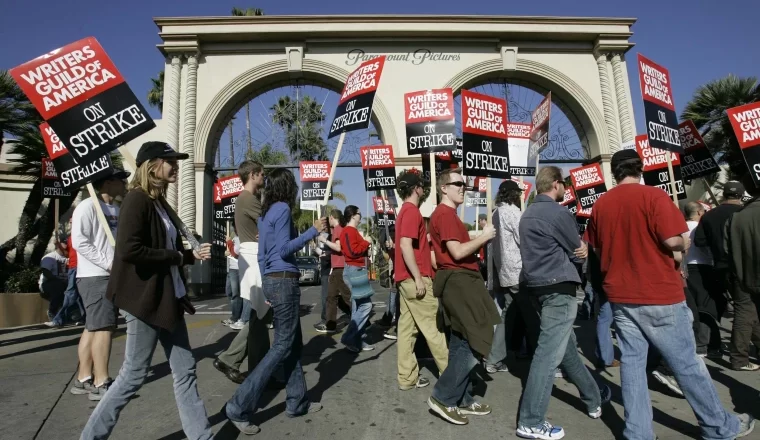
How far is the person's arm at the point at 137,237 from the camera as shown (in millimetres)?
2828

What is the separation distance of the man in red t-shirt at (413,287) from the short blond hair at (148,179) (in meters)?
1.97

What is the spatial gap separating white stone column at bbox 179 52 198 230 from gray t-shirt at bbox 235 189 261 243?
1204cm

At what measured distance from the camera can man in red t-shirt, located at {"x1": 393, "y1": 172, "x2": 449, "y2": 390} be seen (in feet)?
13.7

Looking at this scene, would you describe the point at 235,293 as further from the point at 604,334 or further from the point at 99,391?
the point at 604,334

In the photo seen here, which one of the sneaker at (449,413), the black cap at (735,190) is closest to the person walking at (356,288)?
the sneaker at (449,413)

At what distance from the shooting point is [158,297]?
2.94 meters

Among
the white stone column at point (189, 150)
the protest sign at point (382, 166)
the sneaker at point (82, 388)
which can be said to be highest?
the white stone column at point (189, 150)

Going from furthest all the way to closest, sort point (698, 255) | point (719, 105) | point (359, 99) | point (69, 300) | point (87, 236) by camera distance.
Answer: point (719, 105), point (69, 300), point (359, 99), point (698, 255), point (87, 236)

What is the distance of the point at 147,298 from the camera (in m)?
2.89

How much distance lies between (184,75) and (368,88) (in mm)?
12465

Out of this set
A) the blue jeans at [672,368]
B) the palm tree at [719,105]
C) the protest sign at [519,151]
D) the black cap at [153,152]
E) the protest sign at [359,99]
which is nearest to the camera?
the blue jeans at [672,368]

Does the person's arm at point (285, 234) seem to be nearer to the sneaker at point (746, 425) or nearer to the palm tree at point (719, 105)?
the sneaker at point (746, 425)

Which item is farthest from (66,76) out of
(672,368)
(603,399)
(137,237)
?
(603,399)

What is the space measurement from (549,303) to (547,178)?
3.20 feet
